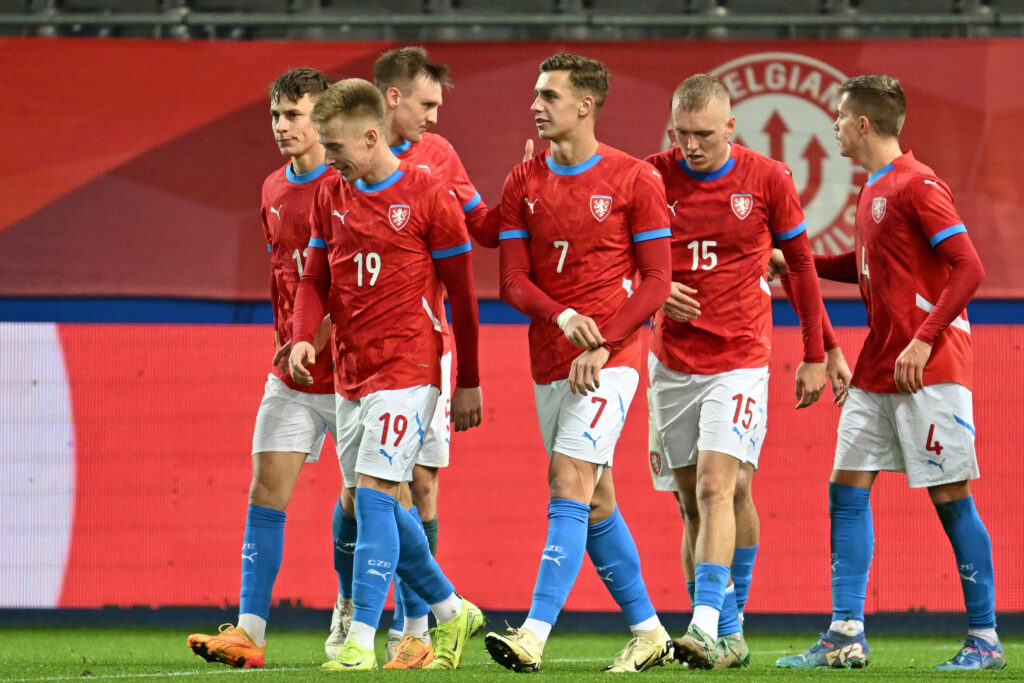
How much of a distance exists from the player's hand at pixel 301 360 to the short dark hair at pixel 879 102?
98.3 inches

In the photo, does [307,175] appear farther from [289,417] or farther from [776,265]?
[776,265]

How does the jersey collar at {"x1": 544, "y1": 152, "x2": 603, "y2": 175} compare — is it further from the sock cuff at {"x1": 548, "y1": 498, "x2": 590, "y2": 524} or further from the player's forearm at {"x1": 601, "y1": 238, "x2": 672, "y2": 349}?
the sock cuff at {"x1": 548, "y1": 498, "x2": 590, "y2": 524}

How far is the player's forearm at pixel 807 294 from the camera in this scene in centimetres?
542

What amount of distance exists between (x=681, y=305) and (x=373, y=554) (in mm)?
1517

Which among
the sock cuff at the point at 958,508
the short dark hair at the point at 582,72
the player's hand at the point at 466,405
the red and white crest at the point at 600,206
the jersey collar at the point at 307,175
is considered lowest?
the sock cuff at the point at 958,508

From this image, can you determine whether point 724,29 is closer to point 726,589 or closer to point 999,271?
point 999,271

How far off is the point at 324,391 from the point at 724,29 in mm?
4282

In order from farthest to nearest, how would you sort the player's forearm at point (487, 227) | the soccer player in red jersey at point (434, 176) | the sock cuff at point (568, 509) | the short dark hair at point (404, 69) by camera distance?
the short dark hair at point (404, 69), the soccer player in red jersey at point (434, 176), the player's forearm at point (487, 227), the sock cuff at point (568, 509)

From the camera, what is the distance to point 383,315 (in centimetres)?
486

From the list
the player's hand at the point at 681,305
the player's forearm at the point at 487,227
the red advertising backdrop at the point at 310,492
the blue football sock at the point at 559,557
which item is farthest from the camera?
the red advertising backdrop at the point at 310,492

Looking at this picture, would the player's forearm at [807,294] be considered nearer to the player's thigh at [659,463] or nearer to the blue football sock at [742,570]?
the player's thigh at [659,463]

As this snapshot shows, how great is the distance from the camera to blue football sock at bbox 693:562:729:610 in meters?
4.95

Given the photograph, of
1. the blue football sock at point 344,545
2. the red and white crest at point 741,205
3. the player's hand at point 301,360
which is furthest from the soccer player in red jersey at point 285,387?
the red and white crest at point 741,205

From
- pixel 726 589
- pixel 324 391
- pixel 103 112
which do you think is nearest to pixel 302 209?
pixel 324 391
